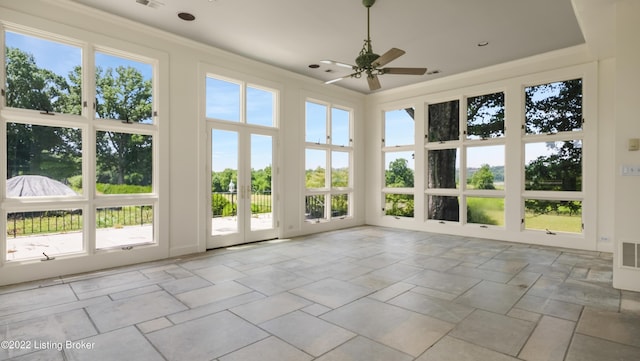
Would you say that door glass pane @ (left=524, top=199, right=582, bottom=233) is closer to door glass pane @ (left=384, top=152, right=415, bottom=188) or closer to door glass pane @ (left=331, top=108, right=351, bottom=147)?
door glass pane @ (left=384, top=152, right=415, bottom=188)

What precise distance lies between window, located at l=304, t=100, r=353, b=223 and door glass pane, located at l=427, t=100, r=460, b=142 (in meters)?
1.94

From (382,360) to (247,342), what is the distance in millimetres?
985

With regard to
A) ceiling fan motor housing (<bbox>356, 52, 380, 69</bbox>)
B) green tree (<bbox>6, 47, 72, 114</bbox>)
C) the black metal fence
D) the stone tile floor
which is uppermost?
ceiling fan motor housing (<bbox>356, 52, 380, 69</bbox>)

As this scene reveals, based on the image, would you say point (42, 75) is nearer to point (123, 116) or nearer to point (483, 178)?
point (123, 116)

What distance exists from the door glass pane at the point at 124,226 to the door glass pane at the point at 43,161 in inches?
19.5

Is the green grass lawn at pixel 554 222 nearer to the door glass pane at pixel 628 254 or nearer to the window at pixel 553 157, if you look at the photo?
the window at pixel 553 157

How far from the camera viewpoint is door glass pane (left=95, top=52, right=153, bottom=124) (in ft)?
14.8

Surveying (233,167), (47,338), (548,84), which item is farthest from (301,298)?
(548,84)

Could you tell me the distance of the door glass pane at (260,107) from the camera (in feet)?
20.1

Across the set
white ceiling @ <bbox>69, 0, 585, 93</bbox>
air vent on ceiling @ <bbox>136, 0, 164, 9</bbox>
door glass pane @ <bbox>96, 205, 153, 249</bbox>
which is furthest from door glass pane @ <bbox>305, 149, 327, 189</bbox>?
air vent on ceiling @ <bbox>136, 0, 164, 9</bbox>

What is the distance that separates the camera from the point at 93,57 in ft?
14.3

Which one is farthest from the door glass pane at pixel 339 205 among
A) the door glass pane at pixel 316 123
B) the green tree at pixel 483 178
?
the green tree at pixel 483 178

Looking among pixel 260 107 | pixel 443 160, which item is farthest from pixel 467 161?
pixel 260 107

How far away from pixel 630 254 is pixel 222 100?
5916 millimetres
